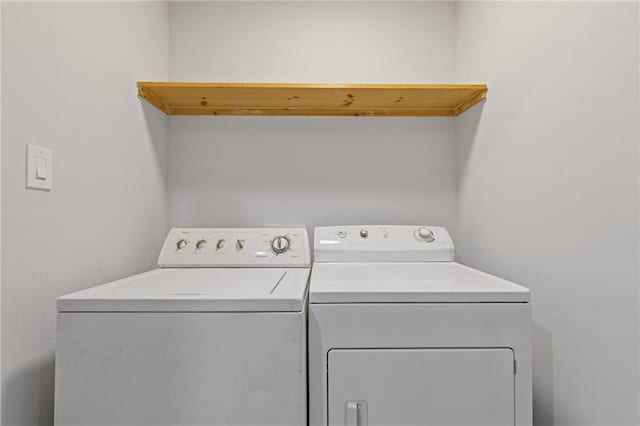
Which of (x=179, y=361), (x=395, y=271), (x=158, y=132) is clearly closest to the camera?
(x=179, y=361)

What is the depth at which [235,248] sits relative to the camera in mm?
1684

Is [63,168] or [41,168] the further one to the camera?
[63,168]

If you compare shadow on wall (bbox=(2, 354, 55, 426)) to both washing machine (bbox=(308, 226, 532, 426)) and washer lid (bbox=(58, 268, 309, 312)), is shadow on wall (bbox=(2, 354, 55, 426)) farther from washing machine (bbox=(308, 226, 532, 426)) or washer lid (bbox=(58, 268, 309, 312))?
washing machine (bbox=(308, 226, 532, 426))

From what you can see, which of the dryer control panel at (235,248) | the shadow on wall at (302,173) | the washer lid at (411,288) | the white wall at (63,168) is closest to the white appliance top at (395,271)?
the washer lid at (411,288)

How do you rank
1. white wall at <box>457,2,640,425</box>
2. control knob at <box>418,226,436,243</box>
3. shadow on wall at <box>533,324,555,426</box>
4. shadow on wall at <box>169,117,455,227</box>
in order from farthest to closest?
1. shadow on wall at <box>169,117,455,227</box>
2. control knob at <box>418,226,436,243</box>
3. shadow on wall at <box>533,324,555,426</box>
4. white wall at <box>457,2,640,425</box>

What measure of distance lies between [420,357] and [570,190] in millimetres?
701

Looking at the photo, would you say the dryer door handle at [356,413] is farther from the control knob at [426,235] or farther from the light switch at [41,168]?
the light switch at [41,168]

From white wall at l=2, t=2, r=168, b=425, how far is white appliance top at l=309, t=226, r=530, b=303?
0.80 meters

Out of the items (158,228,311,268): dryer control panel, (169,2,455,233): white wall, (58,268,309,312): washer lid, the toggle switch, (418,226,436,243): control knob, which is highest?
(169,2,455,233): white wall

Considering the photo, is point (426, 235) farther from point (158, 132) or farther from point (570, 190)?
point (158, 132)

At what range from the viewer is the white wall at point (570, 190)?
0.90 metres

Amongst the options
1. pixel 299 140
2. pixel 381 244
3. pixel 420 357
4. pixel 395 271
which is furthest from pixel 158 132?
pixel 420 357

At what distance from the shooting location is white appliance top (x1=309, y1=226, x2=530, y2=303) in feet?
3.23

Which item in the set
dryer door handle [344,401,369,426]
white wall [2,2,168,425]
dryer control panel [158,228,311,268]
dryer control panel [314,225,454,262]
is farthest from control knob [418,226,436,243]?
white wall [2,2,168,425]
